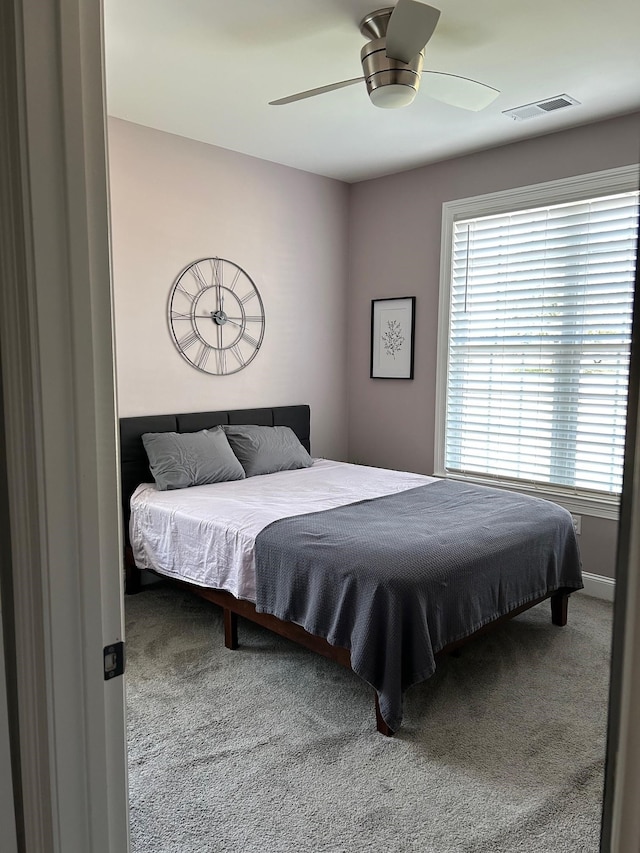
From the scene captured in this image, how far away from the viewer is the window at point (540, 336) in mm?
3830

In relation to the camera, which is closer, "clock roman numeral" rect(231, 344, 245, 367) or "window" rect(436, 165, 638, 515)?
"window" rect(436, 165, 638, 515)

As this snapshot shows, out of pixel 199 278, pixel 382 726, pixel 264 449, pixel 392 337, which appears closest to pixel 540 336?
pixel 392 337

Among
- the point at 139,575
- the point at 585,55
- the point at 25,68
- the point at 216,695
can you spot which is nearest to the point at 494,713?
the point at 216,695

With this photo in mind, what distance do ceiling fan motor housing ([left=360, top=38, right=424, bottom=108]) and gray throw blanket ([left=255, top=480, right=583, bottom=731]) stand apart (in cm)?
191

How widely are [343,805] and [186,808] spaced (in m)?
0.51

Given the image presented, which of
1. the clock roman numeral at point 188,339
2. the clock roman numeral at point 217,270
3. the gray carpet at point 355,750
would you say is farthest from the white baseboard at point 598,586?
the clock roman numeral at point 217,270

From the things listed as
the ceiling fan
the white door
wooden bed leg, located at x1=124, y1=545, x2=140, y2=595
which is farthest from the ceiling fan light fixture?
wooden bed leg, located at x1=124, y1=545, x2=140, y2=595

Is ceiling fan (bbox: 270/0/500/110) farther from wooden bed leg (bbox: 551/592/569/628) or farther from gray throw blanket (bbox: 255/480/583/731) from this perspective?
wooden bed leg (bbox: 551/592/569/628)

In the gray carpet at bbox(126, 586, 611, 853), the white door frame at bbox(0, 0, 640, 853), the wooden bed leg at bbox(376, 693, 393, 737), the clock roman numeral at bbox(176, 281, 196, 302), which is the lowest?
the gray carpet at bbox(126, 586, 611, 853)

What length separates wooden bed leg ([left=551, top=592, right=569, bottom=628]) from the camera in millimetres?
3473

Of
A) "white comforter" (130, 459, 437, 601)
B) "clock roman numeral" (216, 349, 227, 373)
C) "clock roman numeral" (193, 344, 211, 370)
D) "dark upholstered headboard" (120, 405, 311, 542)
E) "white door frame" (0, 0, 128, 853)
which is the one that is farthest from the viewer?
"clock roman numeral" (216, 349, 227, 373)

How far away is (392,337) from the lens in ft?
16.4

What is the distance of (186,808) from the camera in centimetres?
207

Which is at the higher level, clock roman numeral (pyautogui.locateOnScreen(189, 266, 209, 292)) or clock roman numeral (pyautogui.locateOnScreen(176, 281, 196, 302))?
clock roman numeral (pyautogui.locateOnScreen(189, 266, 209, 292))
